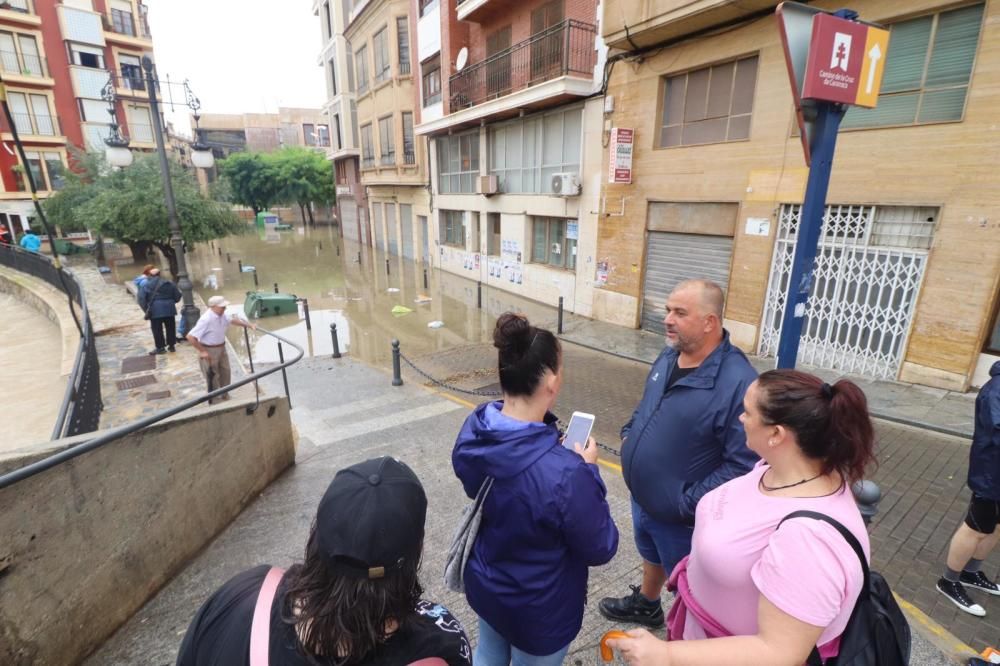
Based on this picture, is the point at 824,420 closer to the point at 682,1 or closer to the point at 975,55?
the point at 975,55

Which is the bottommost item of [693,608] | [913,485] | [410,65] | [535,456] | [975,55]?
[913,485]

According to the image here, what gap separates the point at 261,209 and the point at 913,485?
201ft

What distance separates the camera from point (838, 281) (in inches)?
330

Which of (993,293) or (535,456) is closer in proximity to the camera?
A: (535,456)

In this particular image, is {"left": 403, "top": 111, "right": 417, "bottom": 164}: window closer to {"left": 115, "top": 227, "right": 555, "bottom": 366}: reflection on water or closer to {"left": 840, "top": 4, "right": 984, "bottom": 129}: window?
{"left": 115, "top": 227, "right": 555, "bottom": 366}: reflection on water

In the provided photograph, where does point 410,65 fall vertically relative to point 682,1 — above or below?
above

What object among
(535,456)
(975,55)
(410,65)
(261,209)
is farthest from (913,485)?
(261,209)

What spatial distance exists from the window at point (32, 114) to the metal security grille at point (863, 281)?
4208cm

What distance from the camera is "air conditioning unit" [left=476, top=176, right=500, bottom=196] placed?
17.1 m

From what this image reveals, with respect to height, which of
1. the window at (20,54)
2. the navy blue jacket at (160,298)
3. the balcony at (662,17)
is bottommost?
the navy blue jacket at (160,298)

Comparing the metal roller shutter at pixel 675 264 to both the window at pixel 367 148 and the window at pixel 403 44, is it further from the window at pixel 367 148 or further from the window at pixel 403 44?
the window at pixel 367 148

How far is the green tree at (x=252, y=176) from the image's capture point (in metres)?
49.9

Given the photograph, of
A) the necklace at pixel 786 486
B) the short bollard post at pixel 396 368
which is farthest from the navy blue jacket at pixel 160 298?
the necklace at pixel 786 486

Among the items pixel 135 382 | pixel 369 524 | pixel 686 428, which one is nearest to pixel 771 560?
pixel 686 428
